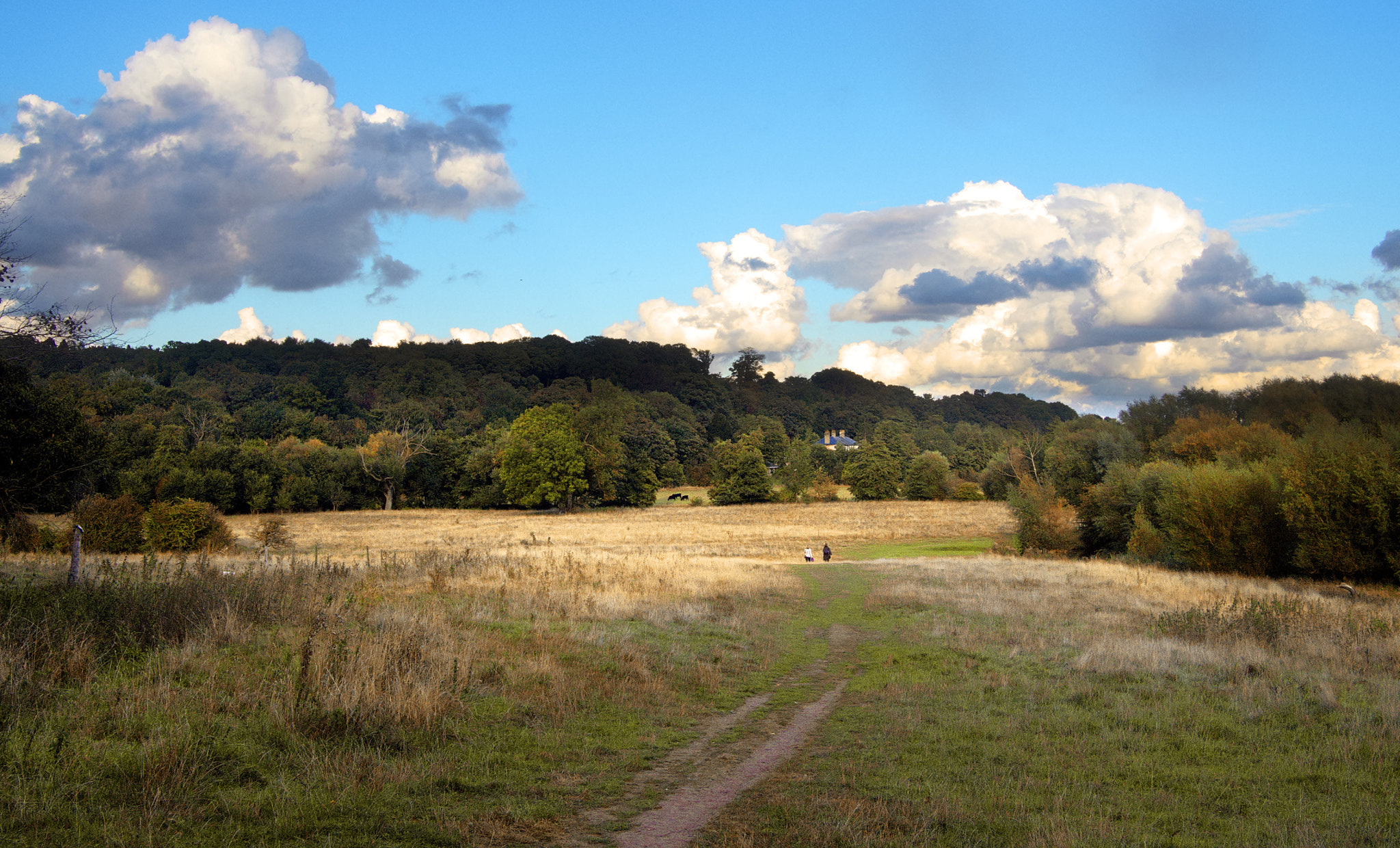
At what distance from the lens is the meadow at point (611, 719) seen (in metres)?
5.57

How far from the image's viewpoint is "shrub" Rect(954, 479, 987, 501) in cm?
9250

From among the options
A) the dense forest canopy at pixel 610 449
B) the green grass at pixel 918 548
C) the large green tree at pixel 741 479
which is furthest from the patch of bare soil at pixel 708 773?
the large green tree at pixel 741 479

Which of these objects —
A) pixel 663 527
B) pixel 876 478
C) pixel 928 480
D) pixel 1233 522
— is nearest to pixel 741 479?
pixel 876 478

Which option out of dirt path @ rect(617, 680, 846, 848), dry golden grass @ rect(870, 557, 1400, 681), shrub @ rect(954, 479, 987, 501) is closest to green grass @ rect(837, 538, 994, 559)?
dry golden grass @ rect(870, 557, 1400, 681)

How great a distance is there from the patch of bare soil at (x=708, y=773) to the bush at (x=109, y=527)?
29436 millimetres

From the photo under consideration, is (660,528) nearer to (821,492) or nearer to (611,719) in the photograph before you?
(821,492)

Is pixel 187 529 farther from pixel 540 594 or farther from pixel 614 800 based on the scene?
pixel 614 800

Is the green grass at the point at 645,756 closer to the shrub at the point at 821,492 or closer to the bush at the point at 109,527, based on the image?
the bush at the point at 109,527

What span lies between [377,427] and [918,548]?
8118 cm

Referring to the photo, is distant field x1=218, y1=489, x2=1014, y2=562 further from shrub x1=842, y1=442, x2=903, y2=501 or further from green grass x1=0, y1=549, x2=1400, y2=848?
green grass x1=0, y1=549, x2=1400, y2=848

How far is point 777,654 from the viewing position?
13836 mm

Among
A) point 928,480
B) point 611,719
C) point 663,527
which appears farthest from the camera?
point 928,480

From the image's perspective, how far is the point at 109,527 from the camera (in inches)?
1156

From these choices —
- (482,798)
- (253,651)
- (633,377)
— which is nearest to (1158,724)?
(482,798)
